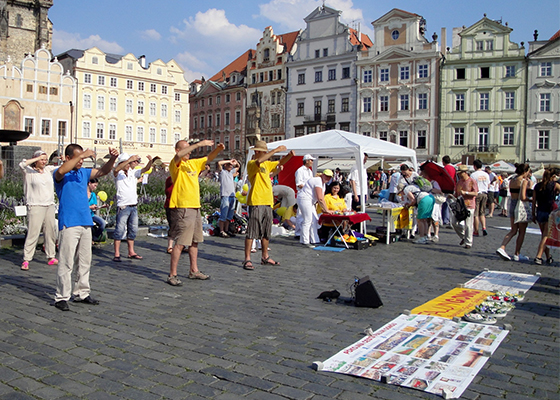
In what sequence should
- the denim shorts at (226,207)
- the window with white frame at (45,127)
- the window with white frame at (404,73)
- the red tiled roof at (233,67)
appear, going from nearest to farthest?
the denim shorts at (226,207) → the window with white frame at (404,73) → the window with white frame at (45,127) → the red tiled roof at (233,67)

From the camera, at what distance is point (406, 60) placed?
49531mm

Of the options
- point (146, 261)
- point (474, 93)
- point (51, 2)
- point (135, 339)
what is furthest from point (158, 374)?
point (51, 2)

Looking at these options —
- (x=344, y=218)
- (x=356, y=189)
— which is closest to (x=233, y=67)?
(x=356, y=189)

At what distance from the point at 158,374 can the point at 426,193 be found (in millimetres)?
9511

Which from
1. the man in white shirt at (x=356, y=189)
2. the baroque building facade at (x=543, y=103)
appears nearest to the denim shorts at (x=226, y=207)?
the man in white shirt at (x=356, y=189)

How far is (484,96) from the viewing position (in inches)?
1849

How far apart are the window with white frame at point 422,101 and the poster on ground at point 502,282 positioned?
1694 inches

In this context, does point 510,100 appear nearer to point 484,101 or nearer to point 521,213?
point 484,101

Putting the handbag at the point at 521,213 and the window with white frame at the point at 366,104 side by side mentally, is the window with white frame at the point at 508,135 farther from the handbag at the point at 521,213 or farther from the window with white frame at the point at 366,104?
the handbag at the point at 521,213

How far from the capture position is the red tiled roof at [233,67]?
7119 cm

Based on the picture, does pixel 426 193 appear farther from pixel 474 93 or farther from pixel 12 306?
pixel 474 93

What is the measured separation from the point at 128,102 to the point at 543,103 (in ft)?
134

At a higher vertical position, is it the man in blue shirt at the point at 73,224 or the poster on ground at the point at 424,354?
the man in blue shirt at the point at 73,224

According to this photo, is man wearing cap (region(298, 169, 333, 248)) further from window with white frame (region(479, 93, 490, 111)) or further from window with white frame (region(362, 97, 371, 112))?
window with white frame (region(362, 97, 371, 112))
